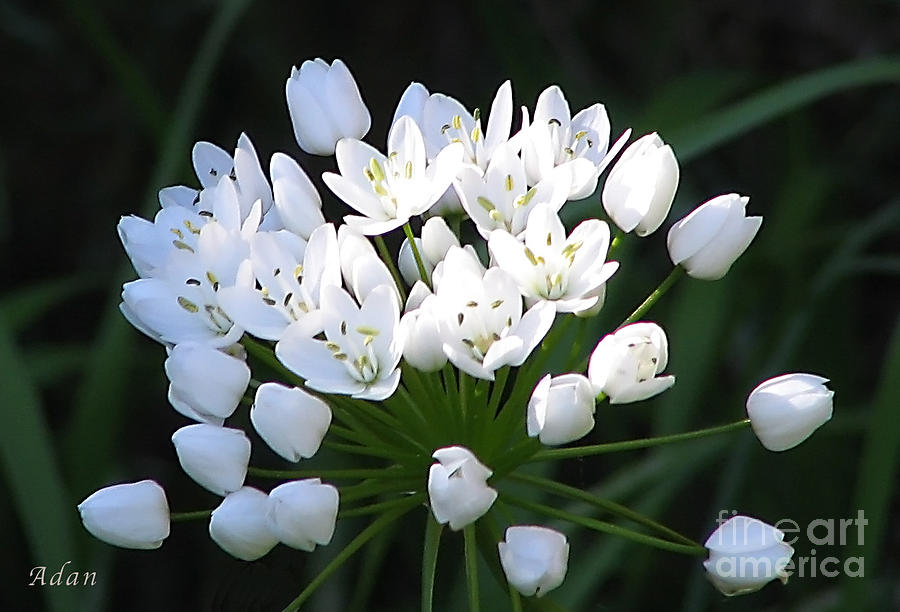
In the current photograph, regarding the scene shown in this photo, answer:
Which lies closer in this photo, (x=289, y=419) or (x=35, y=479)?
(x=289, y=419)

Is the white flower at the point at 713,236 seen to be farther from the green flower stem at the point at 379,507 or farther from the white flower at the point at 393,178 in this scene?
the green flower stem at the point at 379,507

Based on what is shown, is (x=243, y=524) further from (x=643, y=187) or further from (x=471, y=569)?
(x=643, y=187)

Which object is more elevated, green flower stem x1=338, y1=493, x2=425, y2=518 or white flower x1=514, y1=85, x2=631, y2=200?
white flower x1=514, y1=85, x2=631, y2=200

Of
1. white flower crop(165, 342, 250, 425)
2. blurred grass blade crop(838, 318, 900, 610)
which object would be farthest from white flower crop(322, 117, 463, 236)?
blurred grass blade crop(838, 318, 900, 610)

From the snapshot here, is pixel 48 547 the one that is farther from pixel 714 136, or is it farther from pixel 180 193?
pixel 714 136

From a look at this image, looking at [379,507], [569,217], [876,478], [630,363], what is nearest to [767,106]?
[569,217]

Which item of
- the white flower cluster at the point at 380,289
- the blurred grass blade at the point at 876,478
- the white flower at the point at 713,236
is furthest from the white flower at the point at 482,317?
the blurred grass blade at the point at 876,478

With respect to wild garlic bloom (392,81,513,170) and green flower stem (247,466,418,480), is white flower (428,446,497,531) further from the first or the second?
wild garlic bloom (392,81,513,170)
